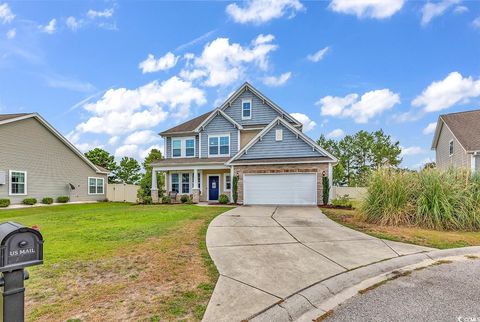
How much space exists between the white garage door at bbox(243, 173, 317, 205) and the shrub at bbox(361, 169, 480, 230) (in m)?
6.45

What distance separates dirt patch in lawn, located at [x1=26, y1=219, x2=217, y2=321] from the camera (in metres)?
3.15

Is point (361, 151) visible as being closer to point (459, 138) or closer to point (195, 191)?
point (459, 138)

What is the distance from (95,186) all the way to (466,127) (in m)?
30.8

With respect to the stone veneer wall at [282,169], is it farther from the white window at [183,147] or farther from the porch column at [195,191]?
the white window at [183,147]

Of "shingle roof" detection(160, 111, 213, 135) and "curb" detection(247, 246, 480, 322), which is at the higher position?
"shingle roof" detection(160, 111, 213, 135)

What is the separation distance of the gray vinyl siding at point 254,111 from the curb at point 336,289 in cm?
1629

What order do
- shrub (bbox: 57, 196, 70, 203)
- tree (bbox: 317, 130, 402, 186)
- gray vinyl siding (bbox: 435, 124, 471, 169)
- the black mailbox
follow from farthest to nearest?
tree (bbox: 317, 130, 402, 186) < shrub (bbox: 57, 196, 70, 203) < gray vinyl siding (bbox: 435, 124, 471, 169) < the black mailbox

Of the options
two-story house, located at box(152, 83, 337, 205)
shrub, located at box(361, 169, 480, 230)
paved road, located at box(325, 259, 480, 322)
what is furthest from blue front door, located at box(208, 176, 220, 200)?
paved road, located at box(325, 259, 480, 322)

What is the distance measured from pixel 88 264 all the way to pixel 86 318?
209 centimetres

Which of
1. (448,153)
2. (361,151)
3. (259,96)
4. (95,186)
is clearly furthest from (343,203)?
(361,151)

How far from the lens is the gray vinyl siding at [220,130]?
20.9m

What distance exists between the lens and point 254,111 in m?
21.6

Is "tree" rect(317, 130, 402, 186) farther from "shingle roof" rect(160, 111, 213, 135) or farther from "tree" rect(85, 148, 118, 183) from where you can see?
"tree" rect(85, 148, 118, 183)

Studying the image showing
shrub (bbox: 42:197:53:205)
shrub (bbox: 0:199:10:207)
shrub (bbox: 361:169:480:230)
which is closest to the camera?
shrub (bbox: 361:169:480:230)
